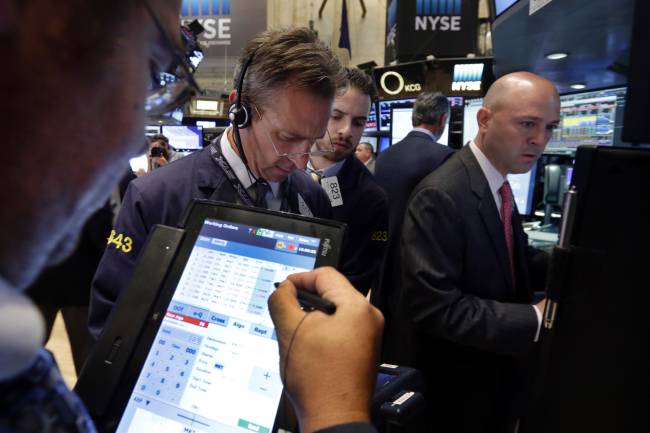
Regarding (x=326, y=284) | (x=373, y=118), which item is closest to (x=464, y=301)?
(x=326, y=284)

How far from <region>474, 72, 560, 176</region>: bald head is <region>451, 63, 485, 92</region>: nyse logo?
8.41ft

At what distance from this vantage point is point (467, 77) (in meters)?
4.38

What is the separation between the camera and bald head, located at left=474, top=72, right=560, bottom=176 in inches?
72.1

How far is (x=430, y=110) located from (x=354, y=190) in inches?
60.7

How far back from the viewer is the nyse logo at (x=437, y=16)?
740cm

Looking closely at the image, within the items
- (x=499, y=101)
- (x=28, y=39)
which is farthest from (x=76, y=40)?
(x=499, y=101)

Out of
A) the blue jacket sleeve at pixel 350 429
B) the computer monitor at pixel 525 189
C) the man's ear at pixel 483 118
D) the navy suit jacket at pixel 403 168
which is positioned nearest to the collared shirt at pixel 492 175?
the man's ear at pixel 483 118

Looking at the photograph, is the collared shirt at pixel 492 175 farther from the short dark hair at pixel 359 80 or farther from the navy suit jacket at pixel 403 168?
the navy suit jacket at pixel 403 168

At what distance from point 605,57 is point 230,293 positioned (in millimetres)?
3691

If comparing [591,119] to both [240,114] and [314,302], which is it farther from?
[314,302]

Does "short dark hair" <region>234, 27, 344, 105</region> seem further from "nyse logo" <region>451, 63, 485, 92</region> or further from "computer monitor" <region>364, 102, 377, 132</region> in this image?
"computer monitor" <region>364, 102, 377, 132</region>

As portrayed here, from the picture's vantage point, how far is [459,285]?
5.53ft

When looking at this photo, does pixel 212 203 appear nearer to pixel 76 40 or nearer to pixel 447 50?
pixel 76 40

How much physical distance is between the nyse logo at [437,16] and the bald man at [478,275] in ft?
19.9
